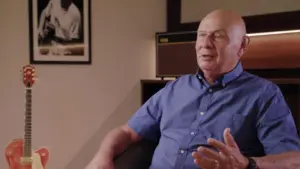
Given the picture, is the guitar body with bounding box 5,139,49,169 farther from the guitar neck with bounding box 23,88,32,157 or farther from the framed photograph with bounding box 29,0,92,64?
the framed photograph with bounding box 29,0,92,64

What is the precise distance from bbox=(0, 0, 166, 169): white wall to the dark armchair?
3.00 ft

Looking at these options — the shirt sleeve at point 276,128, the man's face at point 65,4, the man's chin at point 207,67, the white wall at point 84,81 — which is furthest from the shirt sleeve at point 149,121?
the man's face at point 65,4

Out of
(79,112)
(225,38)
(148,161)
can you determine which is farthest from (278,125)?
(79,112)

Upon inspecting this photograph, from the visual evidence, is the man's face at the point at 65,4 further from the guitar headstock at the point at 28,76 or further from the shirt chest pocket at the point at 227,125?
the shirt chest pocket at the point at 227,125

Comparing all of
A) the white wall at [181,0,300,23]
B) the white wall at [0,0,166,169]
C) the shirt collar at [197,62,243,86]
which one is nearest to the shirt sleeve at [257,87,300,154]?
the shirt collar at [197,62,243,86]

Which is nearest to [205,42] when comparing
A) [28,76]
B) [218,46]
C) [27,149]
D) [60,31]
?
[218,46]

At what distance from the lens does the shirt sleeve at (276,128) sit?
1361 millimetres

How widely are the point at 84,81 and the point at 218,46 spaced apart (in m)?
1.19

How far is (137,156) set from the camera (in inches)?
63.8

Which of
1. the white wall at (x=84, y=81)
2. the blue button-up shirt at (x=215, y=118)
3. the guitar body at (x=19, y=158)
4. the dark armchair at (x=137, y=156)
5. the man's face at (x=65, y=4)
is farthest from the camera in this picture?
the man's face at (x=65, y=4)

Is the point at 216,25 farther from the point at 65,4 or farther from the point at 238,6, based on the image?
the point at 65,4

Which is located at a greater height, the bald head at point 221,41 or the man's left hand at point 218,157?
the bald head at point 221,41

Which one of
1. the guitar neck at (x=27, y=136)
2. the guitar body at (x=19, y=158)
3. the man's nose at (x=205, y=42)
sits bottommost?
the guitar body at (x=19, y=158)

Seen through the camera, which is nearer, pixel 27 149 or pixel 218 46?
pixel 218 46
